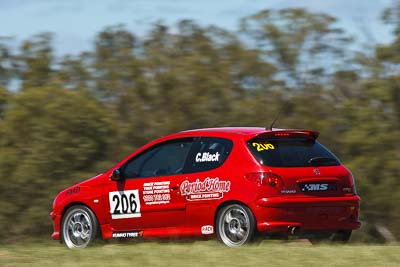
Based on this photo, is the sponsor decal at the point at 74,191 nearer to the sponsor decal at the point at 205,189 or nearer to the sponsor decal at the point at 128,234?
the sponsor decal at the point at 128,234

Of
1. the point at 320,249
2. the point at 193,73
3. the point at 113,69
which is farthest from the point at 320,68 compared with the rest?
the point at 320,249

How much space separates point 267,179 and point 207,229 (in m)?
1.02

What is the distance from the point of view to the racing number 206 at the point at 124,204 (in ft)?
42.1

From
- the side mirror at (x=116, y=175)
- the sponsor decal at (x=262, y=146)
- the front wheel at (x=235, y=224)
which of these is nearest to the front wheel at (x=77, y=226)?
the side mirror at (x=116, y=175)

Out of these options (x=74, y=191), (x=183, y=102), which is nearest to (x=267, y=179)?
(x=74, y=191)

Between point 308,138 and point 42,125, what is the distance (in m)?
11.5

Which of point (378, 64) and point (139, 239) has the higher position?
point (378, 64)

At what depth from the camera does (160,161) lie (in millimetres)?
12812

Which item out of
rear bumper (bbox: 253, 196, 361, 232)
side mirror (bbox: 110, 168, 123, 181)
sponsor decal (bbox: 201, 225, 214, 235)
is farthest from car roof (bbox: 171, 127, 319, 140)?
sponsor decal (bbox: 201, 225, 214, 235)

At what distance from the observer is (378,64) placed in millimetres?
23406

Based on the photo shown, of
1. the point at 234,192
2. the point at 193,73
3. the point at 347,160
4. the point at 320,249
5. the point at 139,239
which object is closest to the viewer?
the point at 320,249

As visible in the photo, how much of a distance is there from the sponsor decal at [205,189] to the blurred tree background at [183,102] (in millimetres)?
8659

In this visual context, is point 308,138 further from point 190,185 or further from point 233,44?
point 233,44

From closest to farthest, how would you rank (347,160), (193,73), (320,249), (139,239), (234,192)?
(320,249) → (234,192) → (139,239) → (347,160) → (193,73)
